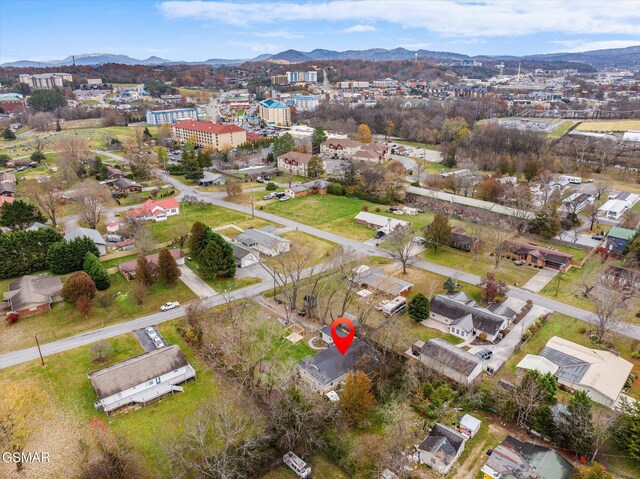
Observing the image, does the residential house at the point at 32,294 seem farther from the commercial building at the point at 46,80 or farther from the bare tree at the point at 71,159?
the commercial building at the point at 46,80

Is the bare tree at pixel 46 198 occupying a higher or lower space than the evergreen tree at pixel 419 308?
higher

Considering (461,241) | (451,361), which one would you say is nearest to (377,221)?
(461,241)

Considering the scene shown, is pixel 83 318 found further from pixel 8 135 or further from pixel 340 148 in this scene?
pixel 8 135

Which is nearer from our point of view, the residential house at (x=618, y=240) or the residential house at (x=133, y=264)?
the residential house at (x=133, y=264)

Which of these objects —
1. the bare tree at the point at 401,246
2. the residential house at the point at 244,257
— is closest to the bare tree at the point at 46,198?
the residential house at the point at 244,257

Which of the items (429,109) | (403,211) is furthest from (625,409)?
(429,109)

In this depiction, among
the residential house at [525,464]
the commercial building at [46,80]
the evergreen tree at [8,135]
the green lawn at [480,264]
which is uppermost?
the commercial building at [46,80]
